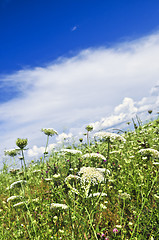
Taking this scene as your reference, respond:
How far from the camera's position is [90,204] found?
9.09ft

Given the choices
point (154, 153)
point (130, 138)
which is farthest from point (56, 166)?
point (154, 153)

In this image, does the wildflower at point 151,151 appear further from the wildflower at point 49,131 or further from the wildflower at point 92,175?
the wildflower at point 49,131

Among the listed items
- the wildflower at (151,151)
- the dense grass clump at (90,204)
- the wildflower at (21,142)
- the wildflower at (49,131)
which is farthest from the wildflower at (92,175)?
the wildflower at (49,131)

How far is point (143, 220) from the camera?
2635 mm

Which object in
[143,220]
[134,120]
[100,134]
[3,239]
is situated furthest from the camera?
[134,120]

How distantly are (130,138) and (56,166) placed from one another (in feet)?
9.67

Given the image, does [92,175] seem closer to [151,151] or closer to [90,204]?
[90,204]

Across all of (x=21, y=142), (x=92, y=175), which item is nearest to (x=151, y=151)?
(x=92, y=175)

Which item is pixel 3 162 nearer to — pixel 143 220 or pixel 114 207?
pixel 114 207

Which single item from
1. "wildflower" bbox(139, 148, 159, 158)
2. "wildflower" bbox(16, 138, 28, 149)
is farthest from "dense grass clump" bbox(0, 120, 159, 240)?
"wildflower" bbox(16, 138, 28, 149)

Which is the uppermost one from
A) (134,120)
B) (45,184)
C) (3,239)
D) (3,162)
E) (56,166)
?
(134,120)

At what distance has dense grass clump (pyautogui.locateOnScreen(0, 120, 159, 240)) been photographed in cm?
208

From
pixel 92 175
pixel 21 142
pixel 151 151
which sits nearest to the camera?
pixel 92 175

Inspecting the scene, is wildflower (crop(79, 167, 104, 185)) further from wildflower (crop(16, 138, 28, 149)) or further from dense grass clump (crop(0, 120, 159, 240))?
wildflower (crop(16, 138, 28, 149))
